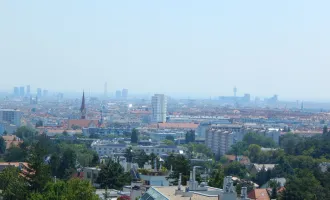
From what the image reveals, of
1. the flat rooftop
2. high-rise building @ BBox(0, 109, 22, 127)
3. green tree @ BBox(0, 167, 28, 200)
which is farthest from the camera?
high-rise building @ BBox(0, 109, 22, 127)

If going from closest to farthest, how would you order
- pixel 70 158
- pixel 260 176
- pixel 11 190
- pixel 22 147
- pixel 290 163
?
pixel 11 190 → pixel 70 158 → pixel 260 176 → pixel 290 163 → pixel 22 147

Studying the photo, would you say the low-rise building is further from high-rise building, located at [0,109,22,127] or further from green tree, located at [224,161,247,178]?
high-rise building, located at [0,109,22,127]

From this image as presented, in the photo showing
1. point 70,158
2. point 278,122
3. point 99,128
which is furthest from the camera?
point 278,122

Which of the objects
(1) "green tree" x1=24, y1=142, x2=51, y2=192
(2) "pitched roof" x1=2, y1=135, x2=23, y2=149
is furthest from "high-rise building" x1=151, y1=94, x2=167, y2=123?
(1) "green tree" x1=24, y1=142, x2=51, y2=192

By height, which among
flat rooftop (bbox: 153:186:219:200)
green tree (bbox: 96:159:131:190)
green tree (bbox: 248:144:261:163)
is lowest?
green tree (bbox: 248:144:261:163)

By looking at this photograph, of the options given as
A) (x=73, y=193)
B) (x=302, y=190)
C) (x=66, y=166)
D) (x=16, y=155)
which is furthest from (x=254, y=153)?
(x=73, y=193)

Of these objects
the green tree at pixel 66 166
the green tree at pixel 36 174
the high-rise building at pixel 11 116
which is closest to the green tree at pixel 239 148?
the green tree at pixel 66 166

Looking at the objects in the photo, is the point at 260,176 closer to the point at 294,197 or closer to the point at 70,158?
the point at 70,158

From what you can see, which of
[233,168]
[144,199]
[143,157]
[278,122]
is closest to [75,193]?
[144,199]
